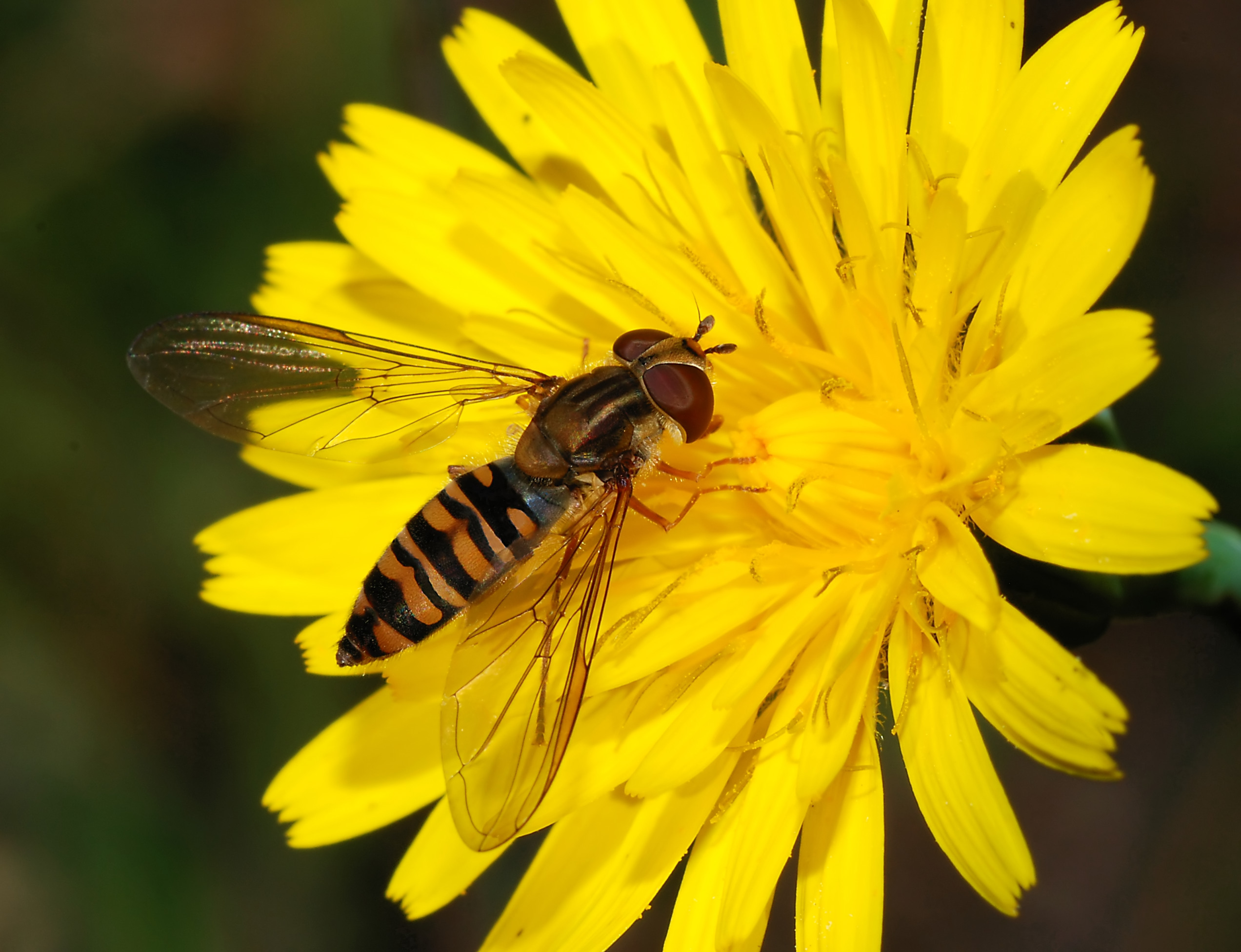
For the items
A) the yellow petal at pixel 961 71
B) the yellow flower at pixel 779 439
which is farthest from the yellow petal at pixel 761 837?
the yellow petal at pixel 961 71

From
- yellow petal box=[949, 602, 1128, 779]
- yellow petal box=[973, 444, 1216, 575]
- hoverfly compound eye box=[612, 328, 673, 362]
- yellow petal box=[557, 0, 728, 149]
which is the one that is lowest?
yellow petal box=[949, 602, 1128, 779]

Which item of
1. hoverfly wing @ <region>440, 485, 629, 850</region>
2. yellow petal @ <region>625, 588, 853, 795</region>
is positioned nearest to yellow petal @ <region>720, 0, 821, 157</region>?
hoverfly wing @ <region>440, 485, 629, 850</region>

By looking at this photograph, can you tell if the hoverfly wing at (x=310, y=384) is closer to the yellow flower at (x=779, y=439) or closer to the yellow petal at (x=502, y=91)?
the yellow flower at (x=779, y=439)

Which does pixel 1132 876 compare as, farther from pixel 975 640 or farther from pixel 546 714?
pixel 546 714

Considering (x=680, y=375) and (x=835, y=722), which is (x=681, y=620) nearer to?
(x=835, y=722)

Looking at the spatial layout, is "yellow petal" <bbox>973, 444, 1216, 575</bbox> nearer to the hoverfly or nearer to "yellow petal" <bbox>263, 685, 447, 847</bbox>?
the hoverfly

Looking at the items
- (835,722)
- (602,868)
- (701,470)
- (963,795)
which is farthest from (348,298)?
(963,795)
